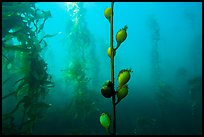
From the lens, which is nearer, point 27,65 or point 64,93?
point 27,65

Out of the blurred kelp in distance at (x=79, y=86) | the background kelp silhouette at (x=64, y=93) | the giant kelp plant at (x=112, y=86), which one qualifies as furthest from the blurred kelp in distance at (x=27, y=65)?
the giant kelp plant at (x=112, y=86)

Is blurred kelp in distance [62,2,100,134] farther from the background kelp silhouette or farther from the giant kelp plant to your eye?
the giant kelp plant

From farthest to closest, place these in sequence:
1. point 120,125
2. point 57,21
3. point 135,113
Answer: point 57,21 < point 135,113 < point 120,125

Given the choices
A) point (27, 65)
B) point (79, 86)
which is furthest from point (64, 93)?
point (27, 65)

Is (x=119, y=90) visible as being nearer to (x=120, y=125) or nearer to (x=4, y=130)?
(x=4, y=130)

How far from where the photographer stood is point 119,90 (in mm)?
1032

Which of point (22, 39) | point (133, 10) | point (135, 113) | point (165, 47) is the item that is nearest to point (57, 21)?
point (133, 10)

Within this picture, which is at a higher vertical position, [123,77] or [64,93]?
[123,77]

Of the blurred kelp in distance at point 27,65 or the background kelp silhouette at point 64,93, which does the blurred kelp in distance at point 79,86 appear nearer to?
the background kelp silhouette at point 64,93

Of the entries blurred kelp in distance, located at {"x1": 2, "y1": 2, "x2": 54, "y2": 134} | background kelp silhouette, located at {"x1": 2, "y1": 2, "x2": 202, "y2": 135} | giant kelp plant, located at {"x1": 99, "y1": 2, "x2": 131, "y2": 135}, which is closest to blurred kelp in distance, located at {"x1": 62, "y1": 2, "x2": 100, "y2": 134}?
background kelp silhouette, located at {"x1": 2, "y1": 2, "x2": 202, "y2": 135}

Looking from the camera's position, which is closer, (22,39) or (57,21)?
(22,39)

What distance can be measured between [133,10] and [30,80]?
58316 millimetres

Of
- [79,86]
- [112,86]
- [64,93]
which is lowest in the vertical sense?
[64,93]

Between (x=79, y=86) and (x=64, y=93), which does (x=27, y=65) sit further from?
(x=64, y=93)
